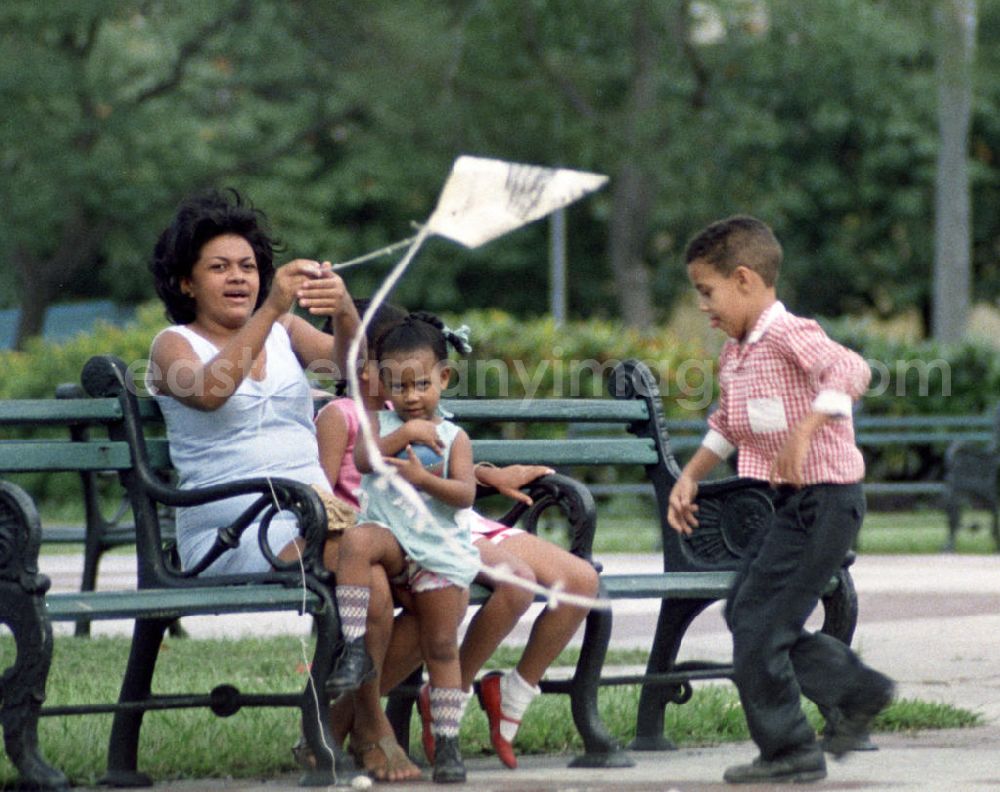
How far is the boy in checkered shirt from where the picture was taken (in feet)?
15.4

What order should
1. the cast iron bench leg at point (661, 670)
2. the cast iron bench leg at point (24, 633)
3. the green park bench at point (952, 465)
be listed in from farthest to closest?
1. the green park bench at point (952, 465)
2. the cast iron bench leg at point (661, 670)
3. the cast iron bench leg at point (24, 633)

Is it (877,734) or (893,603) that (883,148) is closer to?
(893,603)

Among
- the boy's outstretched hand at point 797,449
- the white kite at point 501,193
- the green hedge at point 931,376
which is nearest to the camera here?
the white kite at point 501,193

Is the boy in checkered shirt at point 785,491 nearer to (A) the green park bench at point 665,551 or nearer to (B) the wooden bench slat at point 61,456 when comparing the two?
(A) the green park bench at point 665,551

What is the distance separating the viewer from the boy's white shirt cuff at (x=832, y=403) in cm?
460

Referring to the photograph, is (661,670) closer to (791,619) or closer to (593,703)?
(593,703)

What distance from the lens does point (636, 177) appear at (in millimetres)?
29109

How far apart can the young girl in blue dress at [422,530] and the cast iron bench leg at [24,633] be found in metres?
0.70

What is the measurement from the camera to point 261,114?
34.1m

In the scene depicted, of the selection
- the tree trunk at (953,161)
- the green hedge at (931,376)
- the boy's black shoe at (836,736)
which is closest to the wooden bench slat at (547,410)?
the boy's black shoe at (836,736)

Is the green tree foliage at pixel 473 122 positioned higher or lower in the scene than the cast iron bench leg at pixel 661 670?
higher

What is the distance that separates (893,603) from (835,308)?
3054 cm

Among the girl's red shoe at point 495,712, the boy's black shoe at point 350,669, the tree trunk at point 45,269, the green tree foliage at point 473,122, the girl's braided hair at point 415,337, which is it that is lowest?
the girl's red shoe at point 495,712

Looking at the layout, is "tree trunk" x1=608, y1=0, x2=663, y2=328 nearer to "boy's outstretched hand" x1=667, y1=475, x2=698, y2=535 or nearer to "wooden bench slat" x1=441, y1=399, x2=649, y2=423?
"wooden bench slat" x1=441, y1=399, x2=649, y2=423
